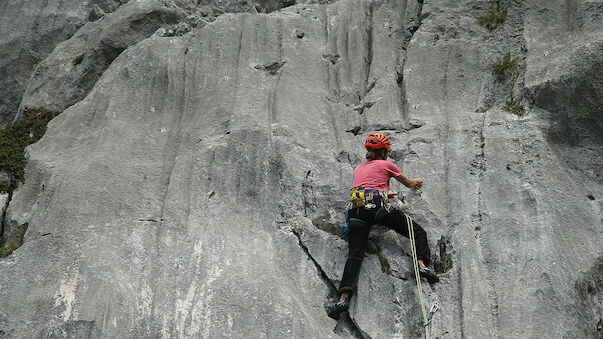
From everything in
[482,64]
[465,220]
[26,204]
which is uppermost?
[482,64]

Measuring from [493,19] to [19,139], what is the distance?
11131 millimetres

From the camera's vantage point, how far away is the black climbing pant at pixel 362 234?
11.6 metres

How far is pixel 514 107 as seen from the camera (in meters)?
13.9

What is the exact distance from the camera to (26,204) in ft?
44.7

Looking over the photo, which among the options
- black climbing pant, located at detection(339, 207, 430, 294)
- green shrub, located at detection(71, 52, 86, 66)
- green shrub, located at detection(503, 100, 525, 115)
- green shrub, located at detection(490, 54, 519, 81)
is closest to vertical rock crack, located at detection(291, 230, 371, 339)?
black climbing pant, located at detection(339, 207, 430, 294)

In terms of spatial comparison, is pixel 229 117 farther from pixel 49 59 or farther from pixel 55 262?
pixel 49 59

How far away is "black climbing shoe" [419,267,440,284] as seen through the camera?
11.5 m

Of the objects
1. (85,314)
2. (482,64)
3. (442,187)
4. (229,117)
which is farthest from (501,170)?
(85,314)

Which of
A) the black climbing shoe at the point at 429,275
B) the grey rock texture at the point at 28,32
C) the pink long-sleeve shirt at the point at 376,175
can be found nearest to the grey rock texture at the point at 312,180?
the black climbing shoe at the point at 429,275

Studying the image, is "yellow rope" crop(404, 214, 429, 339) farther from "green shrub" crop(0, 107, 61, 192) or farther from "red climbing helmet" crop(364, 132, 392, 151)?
"green shrub" crop(0, 107, 61, 192)

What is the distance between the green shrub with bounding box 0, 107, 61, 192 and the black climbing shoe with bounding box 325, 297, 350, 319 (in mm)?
7170

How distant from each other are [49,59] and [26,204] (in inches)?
241

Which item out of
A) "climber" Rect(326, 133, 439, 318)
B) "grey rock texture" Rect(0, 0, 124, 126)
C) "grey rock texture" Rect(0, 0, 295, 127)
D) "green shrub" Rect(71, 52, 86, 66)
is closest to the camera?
"climber" Rect(326, 133, 439, 318)

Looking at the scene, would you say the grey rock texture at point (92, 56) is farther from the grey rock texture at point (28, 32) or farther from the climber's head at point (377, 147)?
the climber's head at point (377, 147)
